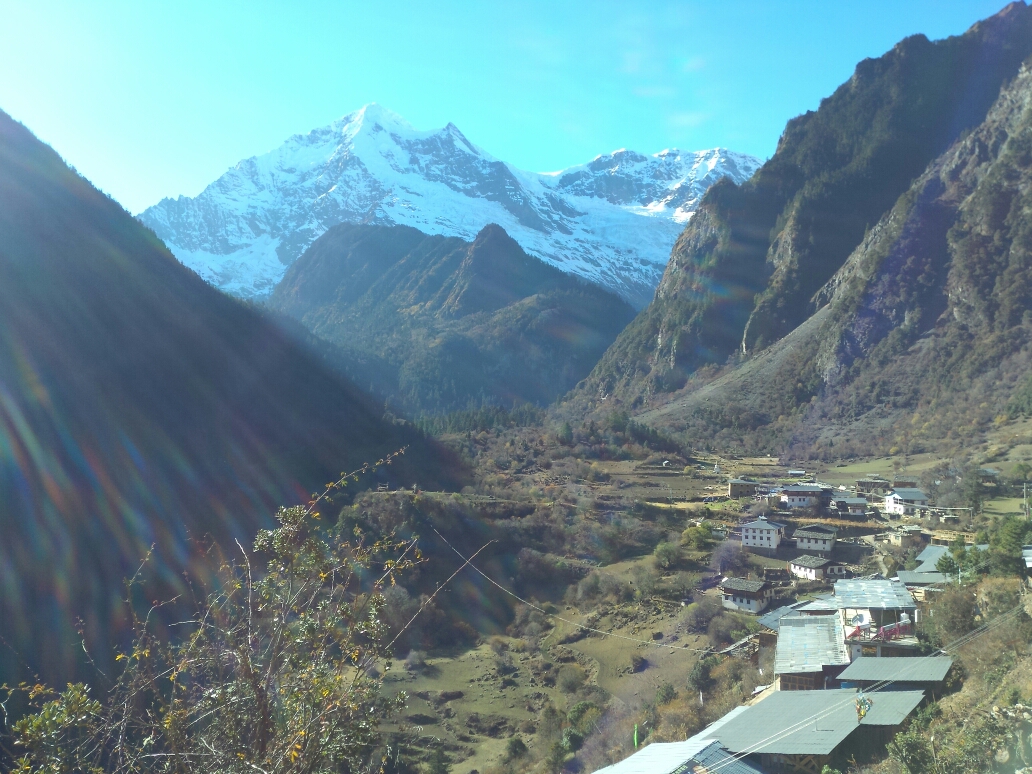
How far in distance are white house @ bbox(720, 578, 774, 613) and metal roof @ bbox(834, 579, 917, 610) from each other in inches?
298

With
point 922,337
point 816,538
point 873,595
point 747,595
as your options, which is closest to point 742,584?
point 747,595

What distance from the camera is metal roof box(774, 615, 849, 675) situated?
1803cm


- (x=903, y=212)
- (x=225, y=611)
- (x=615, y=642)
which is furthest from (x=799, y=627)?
(x=903, y=212)

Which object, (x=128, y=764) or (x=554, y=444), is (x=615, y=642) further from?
(x=554, y=444)

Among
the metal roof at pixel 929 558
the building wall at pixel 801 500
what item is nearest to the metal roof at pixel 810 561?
the metal roof at pixel 929 558

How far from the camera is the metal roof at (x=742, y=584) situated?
30.6m

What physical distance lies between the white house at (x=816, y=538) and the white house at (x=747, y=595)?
7.32 metres

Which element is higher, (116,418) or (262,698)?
(262,698)

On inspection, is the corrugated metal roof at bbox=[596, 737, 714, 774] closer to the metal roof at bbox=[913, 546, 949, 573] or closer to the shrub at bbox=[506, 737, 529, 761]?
the shrub at bbox=[506, 737, 529, 761]

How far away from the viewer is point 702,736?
14.5 meters

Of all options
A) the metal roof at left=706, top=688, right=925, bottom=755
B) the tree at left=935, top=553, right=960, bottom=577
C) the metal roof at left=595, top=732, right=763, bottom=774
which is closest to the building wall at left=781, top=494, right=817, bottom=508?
the tree at left=935, top=553, right=960, bottom=577

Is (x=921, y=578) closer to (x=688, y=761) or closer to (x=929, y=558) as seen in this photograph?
(x=929, y=558)

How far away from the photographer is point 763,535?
39188 mm

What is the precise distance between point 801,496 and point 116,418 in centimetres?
4743
